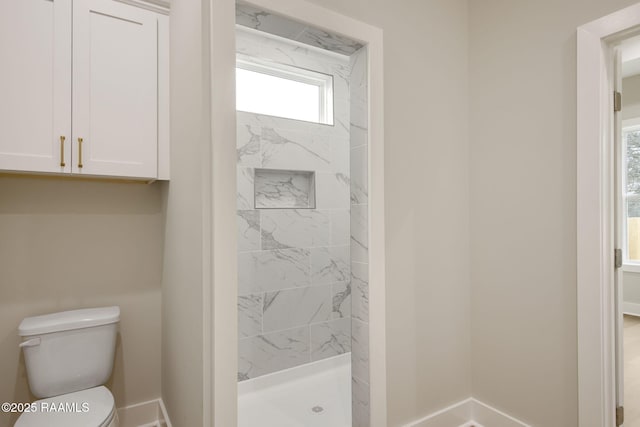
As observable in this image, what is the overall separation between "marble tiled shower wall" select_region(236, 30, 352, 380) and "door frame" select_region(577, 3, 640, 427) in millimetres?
1575

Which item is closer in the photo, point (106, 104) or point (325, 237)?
point (106, 104)

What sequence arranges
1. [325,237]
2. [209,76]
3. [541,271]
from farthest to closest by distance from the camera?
[325,237] → [541,271] → [209,76]

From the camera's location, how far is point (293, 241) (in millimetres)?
2992

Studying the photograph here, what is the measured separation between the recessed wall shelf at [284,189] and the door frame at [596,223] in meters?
1.93

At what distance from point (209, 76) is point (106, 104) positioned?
0.85 m

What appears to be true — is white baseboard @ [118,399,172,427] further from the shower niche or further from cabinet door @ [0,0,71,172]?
cabinet door @ [0,0,71,172]

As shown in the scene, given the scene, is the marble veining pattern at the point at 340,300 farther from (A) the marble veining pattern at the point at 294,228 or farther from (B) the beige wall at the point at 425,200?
(B) the beige wall at the point at 425,200

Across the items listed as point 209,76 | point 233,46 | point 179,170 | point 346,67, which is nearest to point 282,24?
point 233,46

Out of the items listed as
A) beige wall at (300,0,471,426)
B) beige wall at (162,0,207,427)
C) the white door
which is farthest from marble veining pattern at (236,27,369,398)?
the white door

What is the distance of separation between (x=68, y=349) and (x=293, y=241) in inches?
65.0

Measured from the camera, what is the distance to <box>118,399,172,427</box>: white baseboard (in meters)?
2.12

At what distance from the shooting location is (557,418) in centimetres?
182

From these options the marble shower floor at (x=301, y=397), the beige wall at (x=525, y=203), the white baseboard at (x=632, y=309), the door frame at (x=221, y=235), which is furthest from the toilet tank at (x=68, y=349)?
the white baseboard at (x=632, y=309)

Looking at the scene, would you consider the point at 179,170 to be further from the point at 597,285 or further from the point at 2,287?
the point at 597,285
